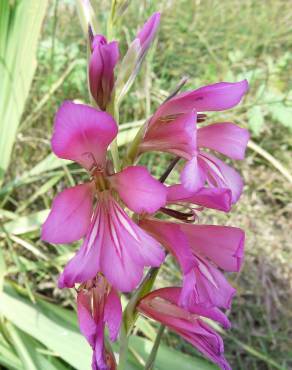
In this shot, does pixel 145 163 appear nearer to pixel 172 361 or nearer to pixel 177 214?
pixel 172 361

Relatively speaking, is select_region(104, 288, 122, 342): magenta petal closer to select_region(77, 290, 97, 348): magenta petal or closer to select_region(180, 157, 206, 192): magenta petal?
select_region(77, 290, 97, 348): magenta petal

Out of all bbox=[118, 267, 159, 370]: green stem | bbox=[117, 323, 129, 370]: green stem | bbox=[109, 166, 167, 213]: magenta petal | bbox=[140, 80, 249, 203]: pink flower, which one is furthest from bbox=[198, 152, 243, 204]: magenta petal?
bbox=[117, 323, 129, 370]: green stem

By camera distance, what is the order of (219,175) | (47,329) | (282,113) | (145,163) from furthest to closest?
(145,163) < (282,113) < (47,329) < (219,175)

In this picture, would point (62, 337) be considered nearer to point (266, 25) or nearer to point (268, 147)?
point (268, 147)

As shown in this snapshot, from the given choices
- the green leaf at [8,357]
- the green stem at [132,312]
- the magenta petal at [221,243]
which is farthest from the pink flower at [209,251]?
the green leaf at [8,357]

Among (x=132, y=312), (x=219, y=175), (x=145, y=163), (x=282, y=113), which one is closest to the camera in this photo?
(x=219, y=175)

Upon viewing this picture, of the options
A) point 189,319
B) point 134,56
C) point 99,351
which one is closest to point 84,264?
point 99,351

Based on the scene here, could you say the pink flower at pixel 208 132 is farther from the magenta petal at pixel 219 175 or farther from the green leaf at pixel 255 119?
the green leaf at pixel 255 119
